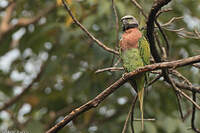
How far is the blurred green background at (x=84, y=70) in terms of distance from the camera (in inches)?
171

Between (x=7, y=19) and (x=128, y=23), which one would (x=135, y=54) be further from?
(x=7, y=19)

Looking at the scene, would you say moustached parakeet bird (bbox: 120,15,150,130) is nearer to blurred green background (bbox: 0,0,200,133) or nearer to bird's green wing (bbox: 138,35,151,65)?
bird's green wing (bbox: 138,35,151,65)

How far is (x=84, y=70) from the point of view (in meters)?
4.82

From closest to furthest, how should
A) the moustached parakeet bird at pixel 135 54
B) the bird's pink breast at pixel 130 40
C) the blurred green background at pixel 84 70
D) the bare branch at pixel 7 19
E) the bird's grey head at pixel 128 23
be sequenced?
the moustached parakeet bird at pixel 135 54 < the bird's pink breast at pixel 130 40 < the bird's grey head at pixel 128 23 < the blurred green background at pixel 84 70 < the bare branch at pixel 7 19

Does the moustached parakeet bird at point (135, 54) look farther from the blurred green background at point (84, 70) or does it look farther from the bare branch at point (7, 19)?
the bare branch at point (7, 19)

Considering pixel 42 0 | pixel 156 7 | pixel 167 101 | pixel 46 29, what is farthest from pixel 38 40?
pixel 156 7

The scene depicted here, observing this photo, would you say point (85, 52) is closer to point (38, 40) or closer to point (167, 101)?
point (38, 40)

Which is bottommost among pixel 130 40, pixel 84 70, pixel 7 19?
pixel 84 70

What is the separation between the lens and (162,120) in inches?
171

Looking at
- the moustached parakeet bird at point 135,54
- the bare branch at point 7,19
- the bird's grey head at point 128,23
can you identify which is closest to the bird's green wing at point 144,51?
the moustached parakeet bird at point 135,54

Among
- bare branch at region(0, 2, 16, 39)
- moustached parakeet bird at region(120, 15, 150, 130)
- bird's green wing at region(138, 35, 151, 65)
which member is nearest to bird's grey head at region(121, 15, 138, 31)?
moustached parakeet bird at region(120, 15, 150, 130)

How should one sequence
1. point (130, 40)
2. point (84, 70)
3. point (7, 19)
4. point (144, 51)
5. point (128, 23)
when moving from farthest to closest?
point (7, 19) < point (84, 70) < point (128, 23) < point (130, 40) < point (144, 51)

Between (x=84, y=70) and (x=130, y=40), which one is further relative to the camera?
(x=84, y=70)

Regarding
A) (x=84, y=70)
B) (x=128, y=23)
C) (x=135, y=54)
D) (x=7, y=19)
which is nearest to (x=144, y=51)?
(x=135, y=54)
